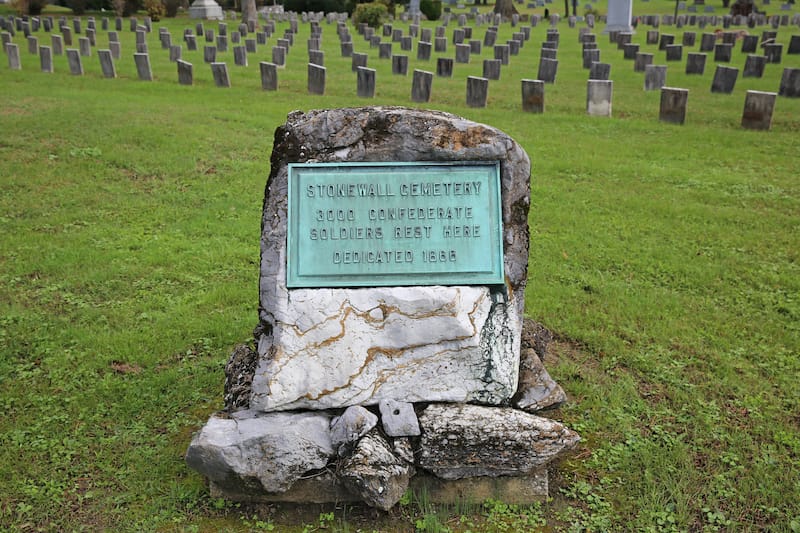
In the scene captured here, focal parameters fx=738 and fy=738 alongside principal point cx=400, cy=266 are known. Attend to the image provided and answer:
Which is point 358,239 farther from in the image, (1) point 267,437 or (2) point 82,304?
(2) point 82,304

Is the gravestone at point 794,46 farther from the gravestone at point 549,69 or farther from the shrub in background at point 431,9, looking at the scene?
the shrub in background at point 431,9

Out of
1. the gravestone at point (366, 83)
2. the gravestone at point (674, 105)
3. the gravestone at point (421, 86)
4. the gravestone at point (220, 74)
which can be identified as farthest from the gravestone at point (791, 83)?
the gravestone at point (220, 74)

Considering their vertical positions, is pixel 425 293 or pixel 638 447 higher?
pixel 425 293

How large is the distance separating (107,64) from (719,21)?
3277 centimetres

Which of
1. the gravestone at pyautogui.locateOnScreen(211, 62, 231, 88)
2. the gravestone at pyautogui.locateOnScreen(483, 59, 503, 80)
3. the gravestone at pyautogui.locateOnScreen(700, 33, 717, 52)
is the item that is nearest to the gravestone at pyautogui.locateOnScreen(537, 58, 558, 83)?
the gravestone at pyautogui.locateOnScreen(483, 59, 503, 80)

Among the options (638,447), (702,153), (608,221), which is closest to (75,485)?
(638,447)

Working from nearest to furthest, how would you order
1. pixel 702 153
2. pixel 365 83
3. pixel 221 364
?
pixel 221 364
pixel 702 153
pixel 365 83

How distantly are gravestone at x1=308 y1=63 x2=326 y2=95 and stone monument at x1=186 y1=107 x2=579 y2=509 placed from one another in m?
12.7

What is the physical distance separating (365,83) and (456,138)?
41.1 feet

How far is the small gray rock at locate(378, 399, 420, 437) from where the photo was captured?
13.4 ft

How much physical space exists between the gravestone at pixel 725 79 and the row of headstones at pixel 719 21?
70.7 feet

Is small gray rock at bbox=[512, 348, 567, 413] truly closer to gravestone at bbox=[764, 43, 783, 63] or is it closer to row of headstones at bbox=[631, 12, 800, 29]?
gravestone at bbox=[764, 43, 783, 63]

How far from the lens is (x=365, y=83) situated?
642 inches

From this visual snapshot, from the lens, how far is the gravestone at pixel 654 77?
17.9m
